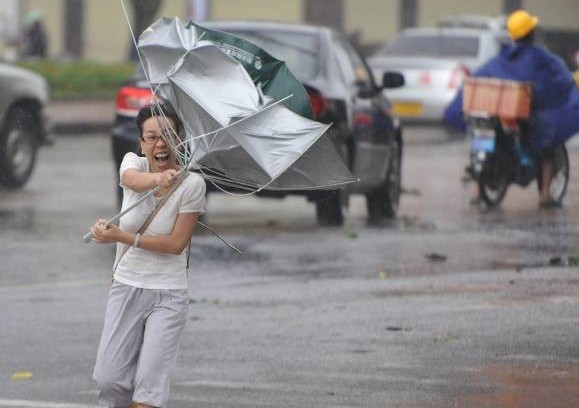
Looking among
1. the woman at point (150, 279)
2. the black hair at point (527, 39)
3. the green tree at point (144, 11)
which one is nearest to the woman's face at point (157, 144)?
the woman at point (150, 279)

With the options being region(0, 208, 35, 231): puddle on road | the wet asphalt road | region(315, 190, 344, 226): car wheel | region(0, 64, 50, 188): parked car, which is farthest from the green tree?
region(315, 190, 344, 226): car wheel

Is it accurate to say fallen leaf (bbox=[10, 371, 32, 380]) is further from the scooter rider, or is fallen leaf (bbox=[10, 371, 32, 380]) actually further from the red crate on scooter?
the scooter rider

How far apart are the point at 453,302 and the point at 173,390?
3.05 m

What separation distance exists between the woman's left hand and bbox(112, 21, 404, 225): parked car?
799 cm

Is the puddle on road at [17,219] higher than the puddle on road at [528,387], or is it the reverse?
the puddle on road at [528,387]

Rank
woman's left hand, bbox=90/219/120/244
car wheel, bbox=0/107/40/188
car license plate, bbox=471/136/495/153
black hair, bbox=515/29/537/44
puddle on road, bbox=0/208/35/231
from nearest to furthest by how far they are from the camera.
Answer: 1. woman's left hand, bbox=90/219/120/244
2. puddle on road, bbox=0/208/35/231
3. black hair, bbox=515/29/537/44
4. car license plate, bbox=471/136/495/153
5. car wheel, bbox=0/107/40/188

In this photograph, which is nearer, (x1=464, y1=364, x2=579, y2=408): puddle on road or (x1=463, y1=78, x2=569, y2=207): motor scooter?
(x1=464, y1=364, x2=579, y2=408): puddle on road

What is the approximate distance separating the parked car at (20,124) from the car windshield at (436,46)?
38.1 feet

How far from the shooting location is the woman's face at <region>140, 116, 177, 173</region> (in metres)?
6.49

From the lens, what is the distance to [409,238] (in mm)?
14422

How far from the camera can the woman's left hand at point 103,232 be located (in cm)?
636

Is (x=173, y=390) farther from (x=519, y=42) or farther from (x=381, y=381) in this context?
(x=519, y=42)

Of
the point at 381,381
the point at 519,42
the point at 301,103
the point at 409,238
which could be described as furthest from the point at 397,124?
the point at 301,103

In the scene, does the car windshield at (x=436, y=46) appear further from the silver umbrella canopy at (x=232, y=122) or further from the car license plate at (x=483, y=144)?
the silver umbrella canopy at (x=232, y=122)
